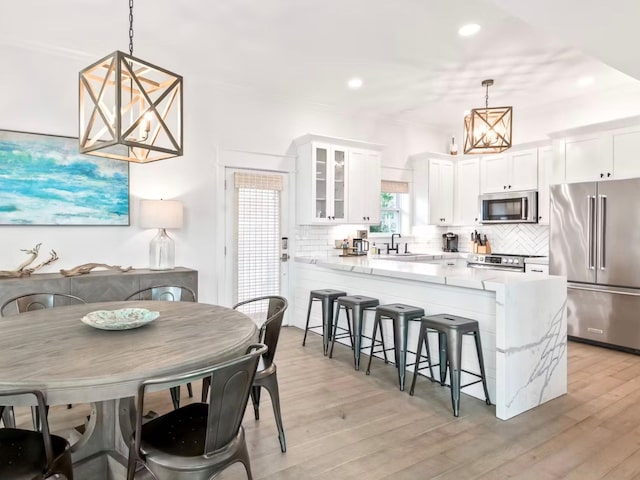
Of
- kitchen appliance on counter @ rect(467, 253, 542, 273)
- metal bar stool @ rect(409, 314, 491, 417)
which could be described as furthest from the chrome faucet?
metal bar stool @ rect(409, 314, 491, 417)

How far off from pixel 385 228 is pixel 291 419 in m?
4.17

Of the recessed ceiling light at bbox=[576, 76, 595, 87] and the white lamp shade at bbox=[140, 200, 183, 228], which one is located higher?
the recessed ceiling light at bbox=[576, 76, 595, 87]

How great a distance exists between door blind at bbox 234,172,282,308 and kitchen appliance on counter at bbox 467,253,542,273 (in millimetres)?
2950

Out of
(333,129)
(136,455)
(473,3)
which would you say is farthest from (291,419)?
(333,129)

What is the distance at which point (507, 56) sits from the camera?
406cm

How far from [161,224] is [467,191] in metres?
4.61

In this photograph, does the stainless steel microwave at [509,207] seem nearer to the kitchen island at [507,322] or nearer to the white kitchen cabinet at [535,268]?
the white kitchen cabinet at [535,268]

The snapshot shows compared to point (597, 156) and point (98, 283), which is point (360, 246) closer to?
point (597, 156)

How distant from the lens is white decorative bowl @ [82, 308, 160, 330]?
2.07m

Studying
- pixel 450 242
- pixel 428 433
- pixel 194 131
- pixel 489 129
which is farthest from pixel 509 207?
pixel 194 131

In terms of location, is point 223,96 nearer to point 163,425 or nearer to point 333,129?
point 333,129

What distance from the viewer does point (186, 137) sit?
464 cm

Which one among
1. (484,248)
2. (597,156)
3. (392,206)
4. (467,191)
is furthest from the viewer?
(392,206)

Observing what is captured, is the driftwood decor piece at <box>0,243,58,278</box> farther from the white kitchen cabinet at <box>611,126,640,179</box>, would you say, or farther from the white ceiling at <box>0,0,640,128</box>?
the white kitchen cabinet at <box>611,126,640,179</box>
